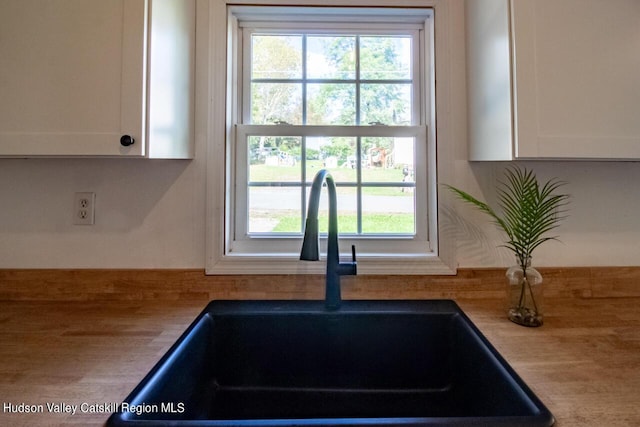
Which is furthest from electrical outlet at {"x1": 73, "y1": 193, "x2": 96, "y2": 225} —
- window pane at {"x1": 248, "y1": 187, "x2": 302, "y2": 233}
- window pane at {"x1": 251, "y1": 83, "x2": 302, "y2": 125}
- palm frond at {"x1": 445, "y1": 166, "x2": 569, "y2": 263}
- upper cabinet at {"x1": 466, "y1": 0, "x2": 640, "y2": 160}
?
upper cabinet at {"x1": 466, "y1": 0, "x2": 640, "y2": 160}

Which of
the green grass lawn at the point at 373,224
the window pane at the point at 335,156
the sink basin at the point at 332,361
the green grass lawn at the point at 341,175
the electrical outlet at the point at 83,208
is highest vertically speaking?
the window pane at the point at 335,156

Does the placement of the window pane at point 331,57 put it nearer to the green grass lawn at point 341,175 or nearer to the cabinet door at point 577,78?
the green grass lawn at point 341,175

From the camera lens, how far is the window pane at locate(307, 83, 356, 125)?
130cm

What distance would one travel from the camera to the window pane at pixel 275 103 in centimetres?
130

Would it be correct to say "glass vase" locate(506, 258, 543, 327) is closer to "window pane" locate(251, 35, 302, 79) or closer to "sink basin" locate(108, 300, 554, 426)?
"sink basin" locate(108, 300, 554, 426)

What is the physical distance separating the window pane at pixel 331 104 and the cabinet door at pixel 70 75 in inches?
24.9

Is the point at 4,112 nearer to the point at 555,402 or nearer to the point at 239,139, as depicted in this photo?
the point at 239,139

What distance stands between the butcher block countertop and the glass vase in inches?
1.4

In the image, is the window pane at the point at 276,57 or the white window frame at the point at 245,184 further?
the window pane at the point at 276,57

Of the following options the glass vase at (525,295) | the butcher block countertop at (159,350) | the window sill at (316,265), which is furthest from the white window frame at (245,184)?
the glass vase at (525,295)

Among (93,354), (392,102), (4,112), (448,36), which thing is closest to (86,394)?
(93,354)

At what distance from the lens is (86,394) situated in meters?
0.61

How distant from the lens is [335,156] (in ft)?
4.26

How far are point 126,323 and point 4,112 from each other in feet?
2.19
